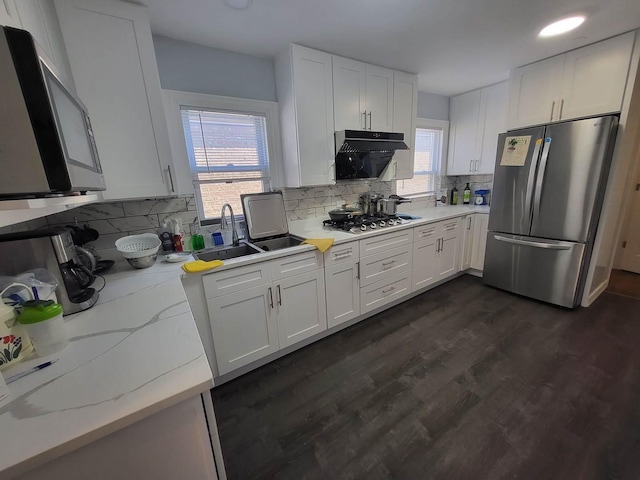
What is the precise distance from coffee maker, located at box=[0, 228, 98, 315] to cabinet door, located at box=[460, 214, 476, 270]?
11.4ft

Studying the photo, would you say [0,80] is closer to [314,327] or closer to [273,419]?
[273,419]

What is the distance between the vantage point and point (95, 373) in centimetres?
71

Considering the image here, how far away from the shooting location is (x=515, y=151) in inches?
100

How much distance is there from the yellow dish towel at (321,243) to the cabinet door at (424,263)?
114 centimetres

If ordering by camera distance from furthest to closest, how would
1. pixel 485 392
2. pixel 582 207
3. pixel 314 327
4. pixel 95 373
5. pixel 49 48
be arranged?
pixel 582 207 < pixel 314 327 < pixel 485 392 < pixel 49 48 < pixel 95 373

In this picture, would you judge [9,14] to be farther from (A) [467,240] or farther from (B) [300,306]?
(A) [467,240]

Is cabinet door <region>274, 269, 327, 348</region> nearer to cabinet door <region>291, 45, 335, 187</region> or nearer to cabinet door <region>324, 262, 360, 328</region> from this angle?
cabinet door <region>324, 262, 360, 328</region>

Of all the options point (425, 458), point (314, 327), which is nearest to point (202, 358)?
point (425, 458)

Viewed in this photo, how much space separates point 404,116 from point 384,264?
1619 millimetres

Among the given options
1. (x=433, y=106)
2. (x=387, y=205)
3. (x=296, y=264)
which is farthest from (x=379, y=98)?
(x=296, y=264)

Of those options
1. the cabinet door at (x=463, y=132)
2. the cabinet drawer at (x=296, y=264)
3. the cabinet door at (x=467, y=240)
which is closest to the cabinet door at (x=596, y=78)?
the cabinet door at (x=463, y=132)

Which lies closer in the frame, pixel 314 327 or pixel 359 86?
pixel 314 327

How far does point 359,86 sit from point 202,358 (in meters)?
2.51

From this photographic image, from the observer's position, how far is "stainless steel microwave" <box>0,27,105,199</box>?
537 mm
